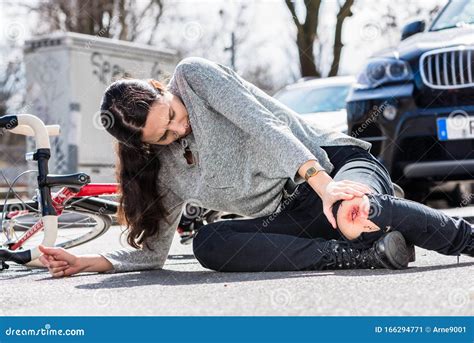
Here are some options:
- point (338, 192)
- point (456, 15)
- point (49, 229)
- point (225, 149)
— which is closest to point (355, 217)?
point (338, 192)

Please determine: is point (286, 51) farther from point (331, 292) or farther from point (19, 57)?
point (331, 292)

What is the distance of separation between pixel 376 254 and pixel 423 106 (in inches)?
117

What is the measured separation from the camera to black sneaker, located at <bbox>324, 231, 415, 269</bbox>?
137 inches

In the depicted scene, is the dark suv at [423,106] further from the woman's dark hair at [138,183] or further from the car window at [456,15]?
the woman's dark hair at [138,183]

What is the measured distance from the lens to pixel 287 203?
12.9ft

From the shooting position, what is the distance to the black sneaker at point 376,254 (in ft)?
11.4

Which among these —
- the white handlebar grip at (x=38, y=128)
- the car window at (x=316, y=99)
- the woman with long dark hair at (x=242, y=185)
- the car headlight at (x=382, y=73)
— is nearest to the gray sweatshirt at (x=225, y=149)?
the woman with long dark hair at (x=242, y=185)

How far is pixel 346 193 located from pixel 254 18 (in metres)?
21.2

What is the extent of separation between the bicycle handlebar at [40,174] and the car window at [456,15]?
3.75 m

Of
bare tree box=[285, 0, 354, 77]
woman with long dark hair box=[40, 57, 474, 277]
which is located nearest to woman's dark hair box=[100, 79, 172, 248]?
woman with long dark hair box=[40, 57, 474, 277]

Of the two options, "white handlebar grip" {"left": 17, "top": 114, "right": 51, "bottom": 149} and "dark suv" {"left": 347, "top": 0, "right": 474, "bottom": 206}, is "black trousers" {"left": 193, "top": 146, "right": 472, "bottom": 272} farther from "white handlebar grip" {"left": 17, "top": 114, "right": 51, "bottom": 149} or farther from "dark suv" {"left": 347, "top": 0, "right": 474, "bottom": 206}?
"dark suv" {"left": 347, "top": 0, "right": 474, "bottom": 206}

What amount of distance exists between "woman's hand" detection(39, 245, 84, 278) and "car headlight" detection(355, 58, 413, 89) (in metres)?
3.34

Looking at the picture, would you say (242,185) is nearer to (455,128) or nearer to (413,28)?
(455,128)

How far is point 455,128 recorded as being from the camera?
612cm
